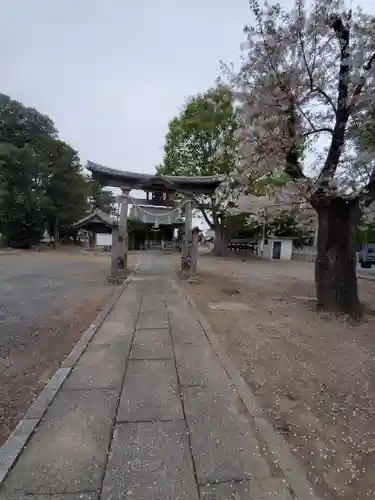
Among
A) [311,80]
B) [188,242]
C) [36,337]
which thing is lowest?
[36,337]

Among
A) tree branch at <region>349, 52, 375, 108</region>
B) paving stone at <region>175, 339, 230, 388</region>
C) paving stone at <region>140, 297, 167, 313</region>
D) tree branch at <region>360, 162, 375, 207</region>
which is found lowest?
paving stone at <region>175, 339, 230, 388</region>

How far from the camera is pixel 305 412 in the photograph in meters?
2.71

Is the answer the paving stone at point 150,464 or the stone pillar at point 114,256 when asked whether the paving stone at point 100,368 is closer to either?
the paving stone at point 150,464

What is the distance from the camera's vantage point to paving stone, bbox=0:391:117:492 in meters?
1.76

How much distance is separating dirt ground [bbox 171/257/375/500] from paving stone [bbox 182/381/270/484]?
12.4 inches

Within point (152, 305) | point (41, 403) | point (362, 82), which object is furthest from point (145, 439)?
point (362, 82)

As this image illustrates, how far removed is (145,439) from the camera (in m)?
2.17

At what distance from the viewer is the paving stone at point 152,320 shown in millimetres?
5078

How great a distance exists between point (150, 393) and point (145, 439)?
2.28 feet

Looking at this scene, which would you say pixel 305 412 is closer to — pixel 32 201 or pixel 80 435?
pixel 80 435

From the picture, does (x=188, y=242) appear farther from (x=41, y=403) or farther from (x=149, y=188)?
(x=41, y=403)

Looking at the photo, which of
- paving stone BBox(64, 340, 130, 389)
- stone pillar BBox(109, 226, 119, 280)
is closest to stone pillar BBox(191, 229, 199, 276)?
stone pillar BBox(109, 226, 119, 280)

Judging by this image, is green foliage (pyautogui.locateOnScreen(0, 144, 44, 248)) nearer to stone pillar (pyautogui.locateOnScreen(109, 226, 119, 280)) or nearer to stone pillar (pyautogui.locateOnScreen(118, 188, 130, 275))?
stone pillar (pyautogui.locateOnScreen(118, 188, 130, 275))

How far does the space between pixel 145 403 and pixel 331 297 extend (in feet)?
16.9
